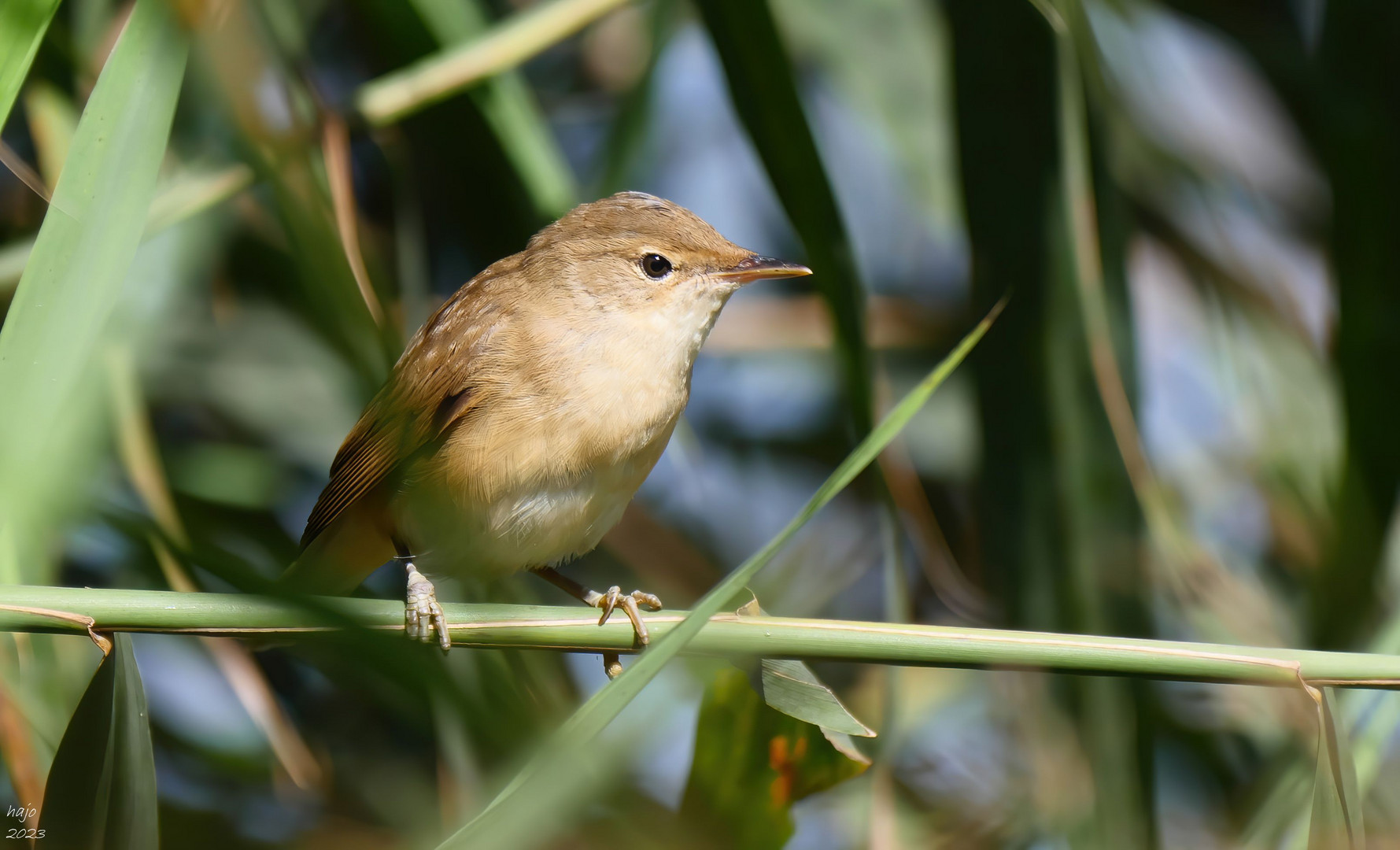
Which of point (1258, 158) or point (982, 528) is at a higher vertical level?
point (1258, 158)

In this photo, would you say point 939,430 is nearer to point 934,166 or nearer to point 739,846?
point 934,166

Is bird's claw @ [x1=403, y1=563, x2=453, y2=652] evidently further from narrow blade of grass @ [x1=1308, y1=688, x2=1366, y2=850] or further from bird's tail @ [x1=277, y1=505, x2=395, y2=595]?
narrow blade of grass @ [x1=1308, y1=688, x2=1366, y2=850]

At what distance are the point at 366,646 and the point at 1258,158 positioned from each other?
3.80 metres

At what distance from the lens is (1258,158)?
13.2ft

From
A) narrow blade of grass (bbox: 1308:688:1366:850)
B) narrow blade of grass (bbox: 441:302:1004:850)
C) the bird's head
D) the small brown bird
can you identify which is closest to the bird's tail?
the small brown bird

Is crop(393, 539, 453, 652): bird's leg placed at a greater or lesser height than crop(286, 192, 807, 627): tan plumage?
lesser

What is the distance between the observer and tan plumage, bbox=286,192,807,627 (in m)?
2.38

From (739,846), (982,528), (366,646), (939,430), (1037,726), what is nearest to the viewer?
(366,646)

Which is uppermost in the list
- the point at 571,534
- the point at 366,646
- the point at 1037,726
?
the point at 571,534

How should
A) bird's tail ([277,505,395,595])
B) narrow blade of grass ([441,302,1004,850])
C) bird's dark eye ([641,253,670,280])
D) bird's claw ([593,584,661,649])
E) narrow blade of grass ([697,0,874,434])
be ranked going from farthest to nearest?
bird's tail ([277,505,395,595]) → bird's dark eye ([641,253,670,280]) → narrow blade of grass ([697,0,874,434]) → bird's claw ([593,584,661,649]) → narrow blade of grass ([441,302,1004,850])

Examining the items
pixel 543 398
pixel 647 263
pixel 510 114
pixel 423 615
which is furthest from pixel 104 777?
pixel 510 114

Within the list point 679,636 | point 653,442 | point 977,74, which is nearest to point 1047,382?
point 977,74

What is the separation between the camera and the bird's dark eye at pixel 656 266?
8.59 ft

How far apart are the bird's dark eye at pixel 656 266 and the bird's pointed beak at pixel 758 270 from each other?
0.44 ft
